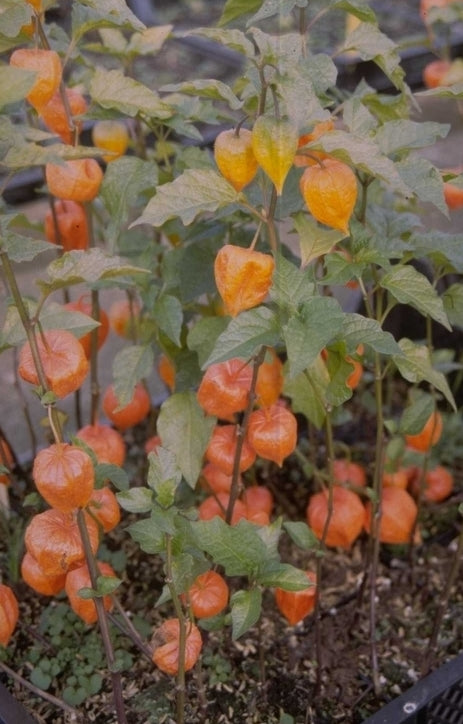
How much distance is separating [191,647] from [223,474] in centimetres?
28

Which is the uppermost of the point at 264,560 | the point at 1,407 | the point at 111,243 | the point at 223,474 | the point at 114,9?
the point at 114,9

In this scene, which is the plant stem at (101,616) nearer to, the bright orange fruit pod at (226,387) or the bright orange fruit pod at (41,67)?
the bright orange fruit pod at (226,387)

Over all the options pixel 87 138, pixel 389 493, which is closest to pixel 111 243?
pixel 389 493

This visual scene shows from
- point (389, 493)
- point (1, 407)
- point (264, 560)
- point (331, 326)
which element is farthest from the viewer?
point (1, 407)

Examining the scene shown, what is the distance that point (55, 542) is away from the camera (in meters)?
0.91

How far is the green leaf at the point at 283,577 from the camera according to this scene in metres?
0.87

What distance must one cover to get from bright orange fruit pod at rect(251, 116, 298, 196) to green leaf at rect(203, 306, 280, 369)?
12 centimetres

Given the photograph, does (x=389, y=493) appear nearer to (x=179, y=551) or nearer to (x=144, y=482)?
(x=144, y=482)

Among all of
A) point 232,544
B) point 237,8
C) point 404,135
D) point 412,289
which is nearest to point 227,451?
point 232,544

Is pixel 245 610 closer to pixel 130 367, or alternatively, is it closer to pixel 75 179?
pixel 130 367

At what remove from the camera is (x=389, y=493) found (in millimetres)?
1310

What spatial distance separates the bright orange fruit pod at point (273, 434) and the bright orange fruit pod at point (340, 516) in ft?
0.93

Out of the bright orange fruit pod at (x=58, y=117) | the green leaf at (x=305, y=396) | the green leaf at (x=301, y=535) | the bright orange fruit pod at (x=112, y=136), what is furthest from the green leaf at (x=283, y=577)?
the bright orange fruit pod at (x=112, y=136)

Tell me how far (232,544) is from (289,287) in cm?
25
